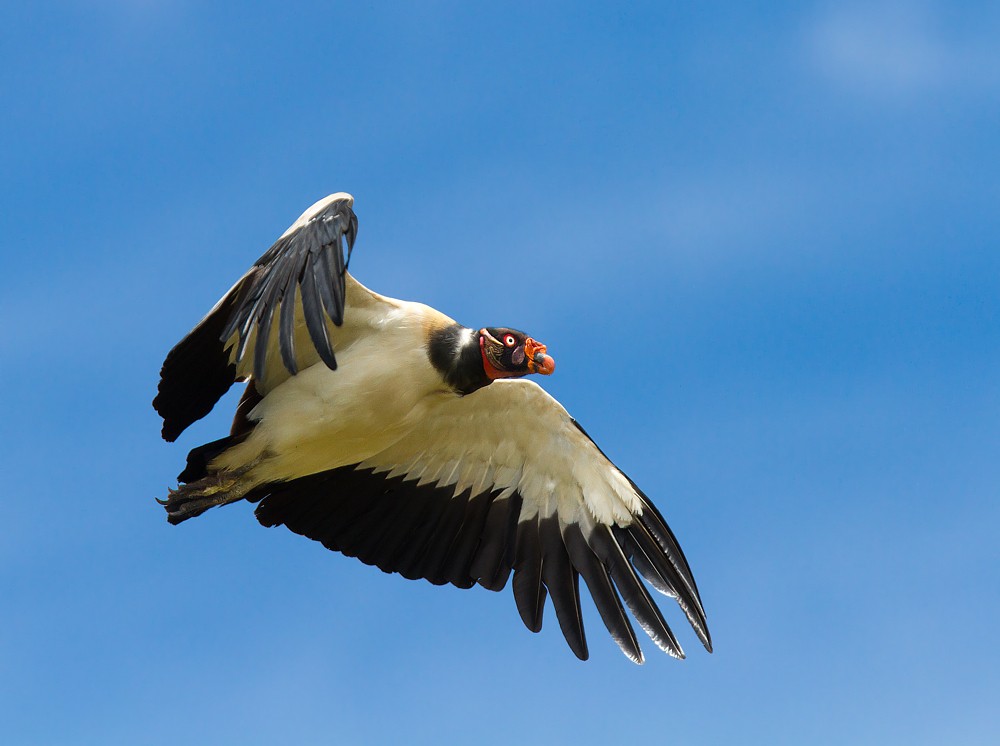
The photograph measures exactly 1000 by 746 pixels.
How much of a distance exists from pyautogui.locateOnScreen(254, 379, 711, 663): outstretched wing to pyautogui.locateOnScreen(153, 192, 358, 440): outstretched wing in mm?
1256

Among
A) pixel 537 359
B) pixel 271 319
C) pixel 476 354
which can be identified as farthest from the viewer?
pixel 537 359

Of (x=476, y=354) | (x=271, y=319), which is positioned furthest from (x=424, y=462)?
(x=271, y=319)

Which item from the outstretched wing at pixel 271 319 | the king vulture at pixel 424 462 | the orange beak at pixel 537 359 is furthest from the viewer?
the orange beak at pixel 537 359

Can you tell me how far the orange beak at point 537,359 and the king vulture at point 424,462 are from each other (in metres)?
0.01

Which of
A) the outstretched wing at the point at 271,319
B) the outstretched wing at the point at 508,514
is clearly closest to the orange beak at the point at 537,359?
the outstretched wing at the point at 508,514

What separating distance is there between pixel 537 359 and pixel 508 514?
171cm

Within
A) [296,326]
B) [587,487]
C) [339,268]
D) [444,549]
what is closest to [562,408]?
[587,487]

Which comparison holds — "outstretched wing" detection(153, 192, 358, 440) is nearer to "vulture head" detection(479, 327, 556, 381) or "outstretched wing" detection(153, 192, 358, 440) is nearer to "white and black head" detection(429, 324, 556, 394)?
"white and black head" detection(429, 324, 556, 394)

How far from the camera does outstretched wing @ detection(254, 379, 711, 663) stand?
11.3 meters

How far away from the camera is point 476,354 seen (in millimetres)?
10367

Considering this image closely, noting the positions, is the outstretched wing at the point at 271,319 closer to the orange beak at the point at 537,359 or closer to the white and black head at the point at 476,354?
the white and black head at the point at 476,354

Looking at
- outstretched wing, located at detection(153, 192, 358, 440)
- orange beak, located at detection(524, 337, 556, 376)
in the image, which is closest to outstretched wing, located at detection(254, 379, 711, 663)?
orange beak, located at detection(524, 337, 556, 376)

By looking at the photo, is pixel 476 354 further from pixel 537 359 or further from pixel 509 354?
pixel 537 359

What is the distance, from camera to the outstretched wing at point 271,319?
848 centimetres
